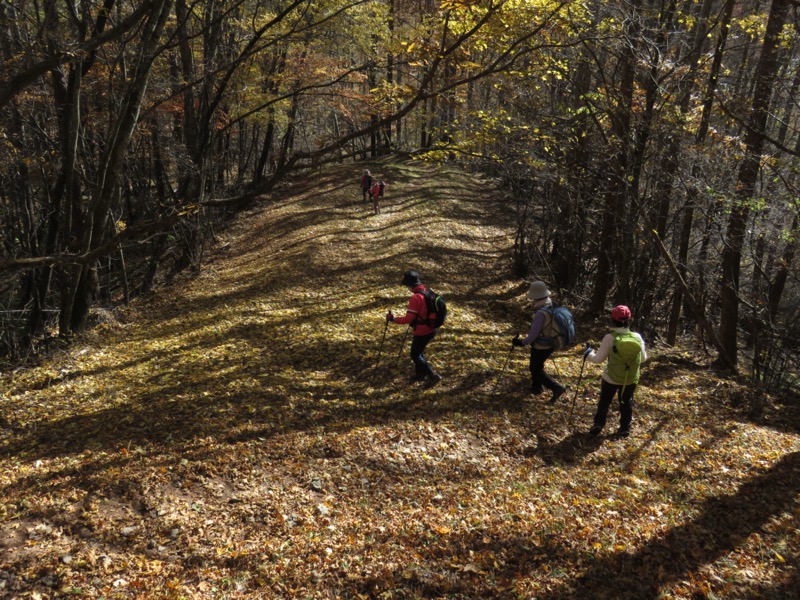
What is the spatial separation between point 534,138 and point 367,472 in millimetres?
7514

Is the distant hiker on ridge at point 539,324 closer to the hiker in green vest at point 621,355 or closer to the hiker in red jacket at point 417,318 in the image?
the hiker in green vest at point 621,355

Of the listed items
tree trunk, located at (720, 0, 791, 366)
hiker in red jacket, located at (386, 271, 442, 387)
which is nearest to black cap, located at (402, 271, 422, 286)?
hiker in red jacket, located at (386, 271, 442, 387)

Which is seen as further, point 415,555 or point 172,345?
point 172,345

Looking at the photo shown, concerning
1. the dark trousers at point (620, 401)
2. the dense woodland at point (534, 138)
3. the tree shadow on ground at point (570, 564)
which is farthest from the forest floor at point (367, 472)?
the dense woodland at point (534, 138)

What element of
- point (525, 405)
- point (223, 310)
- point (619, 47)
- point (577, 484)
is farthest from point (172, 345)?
point (619, 47)

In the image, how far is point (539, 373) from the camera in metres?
8.49

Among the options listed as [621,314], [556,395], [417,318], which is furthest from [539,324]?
[417,318]

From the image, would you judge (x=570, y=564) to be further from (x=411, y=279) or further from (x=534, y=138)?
(x=534, y=138)

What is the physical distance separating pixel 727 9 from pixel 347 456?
11932 millimetres

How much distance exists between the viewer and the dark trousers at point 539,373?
812cm

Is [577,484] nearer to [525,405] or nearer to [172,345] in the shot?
[525,405]

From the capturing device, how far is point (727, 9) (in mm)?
10031

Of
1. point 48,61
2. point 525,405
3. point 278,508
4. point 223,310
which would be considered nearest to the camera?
point 48,61

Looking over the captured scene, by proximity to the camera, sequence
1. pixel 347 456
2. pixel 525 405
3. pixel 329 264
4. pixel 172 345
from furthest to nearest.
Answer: pixel 329 264, pixel 172 345, pixel 525 405, pixel 347 456
